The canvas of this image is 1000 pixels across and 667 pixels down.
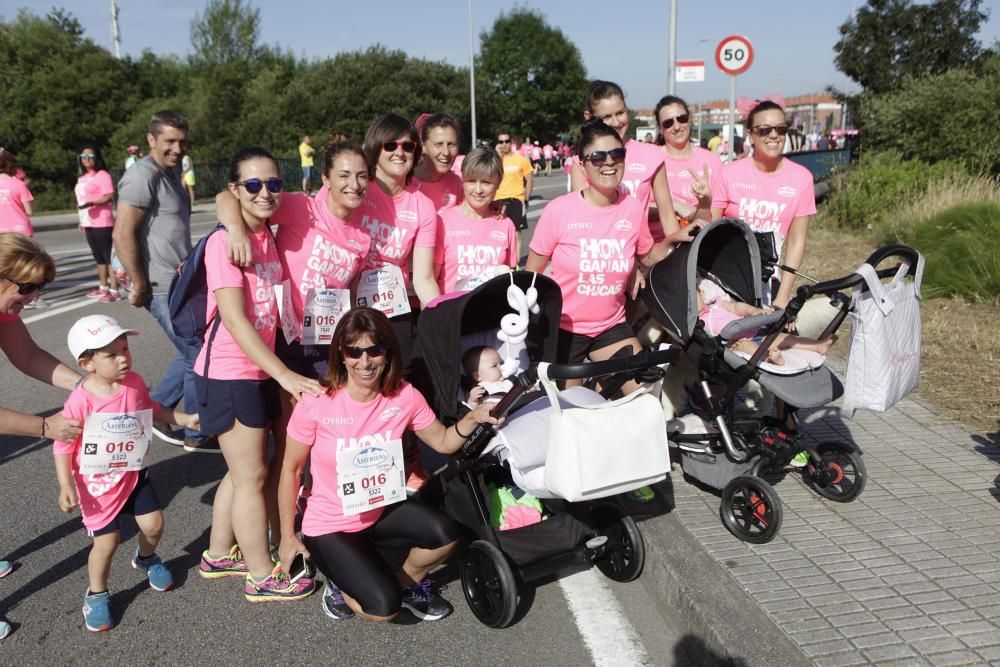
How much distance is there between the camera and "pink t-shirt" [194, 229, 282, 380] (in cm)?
340

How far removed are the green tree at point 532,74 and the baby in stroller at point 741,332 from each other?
61792 millimetres

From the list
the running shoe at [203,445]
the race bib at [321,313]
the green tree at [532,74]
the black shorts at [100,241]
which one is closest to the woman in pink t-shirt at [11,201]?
the black shorts at [100,241]

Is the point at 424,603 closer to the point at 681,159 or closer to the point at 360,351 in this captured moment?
the point at 360,351

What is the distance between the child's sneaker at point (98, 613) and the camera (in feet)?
11.4

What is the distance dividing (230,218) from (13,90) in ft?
127

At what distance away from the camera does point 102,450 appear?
3.49m

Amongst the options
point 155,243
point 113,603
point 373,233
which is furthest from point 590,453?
point 155,243

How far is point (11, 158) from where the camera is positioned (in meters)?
8.69

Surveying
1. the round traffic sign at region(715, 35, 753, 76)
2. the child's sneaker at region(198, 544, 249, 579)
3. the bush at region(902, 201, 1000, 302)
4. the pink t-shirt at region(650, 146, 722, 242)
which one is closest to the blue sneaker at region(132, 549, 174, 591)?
the child's sneaker at region(198, 544, 249, 579)

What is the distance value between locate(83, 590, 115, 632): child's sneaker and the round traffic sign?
10675 mm

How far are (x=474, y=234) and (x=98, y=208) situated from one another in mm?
7992

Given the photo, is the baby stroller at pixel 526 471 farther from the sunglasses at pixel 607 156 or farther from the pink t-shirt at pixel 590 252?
the sunglasses at pixel 607 156

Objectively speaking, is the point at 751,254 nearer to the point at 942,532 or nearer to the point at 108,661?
the point at 942,532

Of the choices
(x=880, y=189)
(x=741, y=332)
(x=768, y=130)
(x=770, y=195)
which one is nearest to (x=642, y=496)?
(x=741, y=332)
